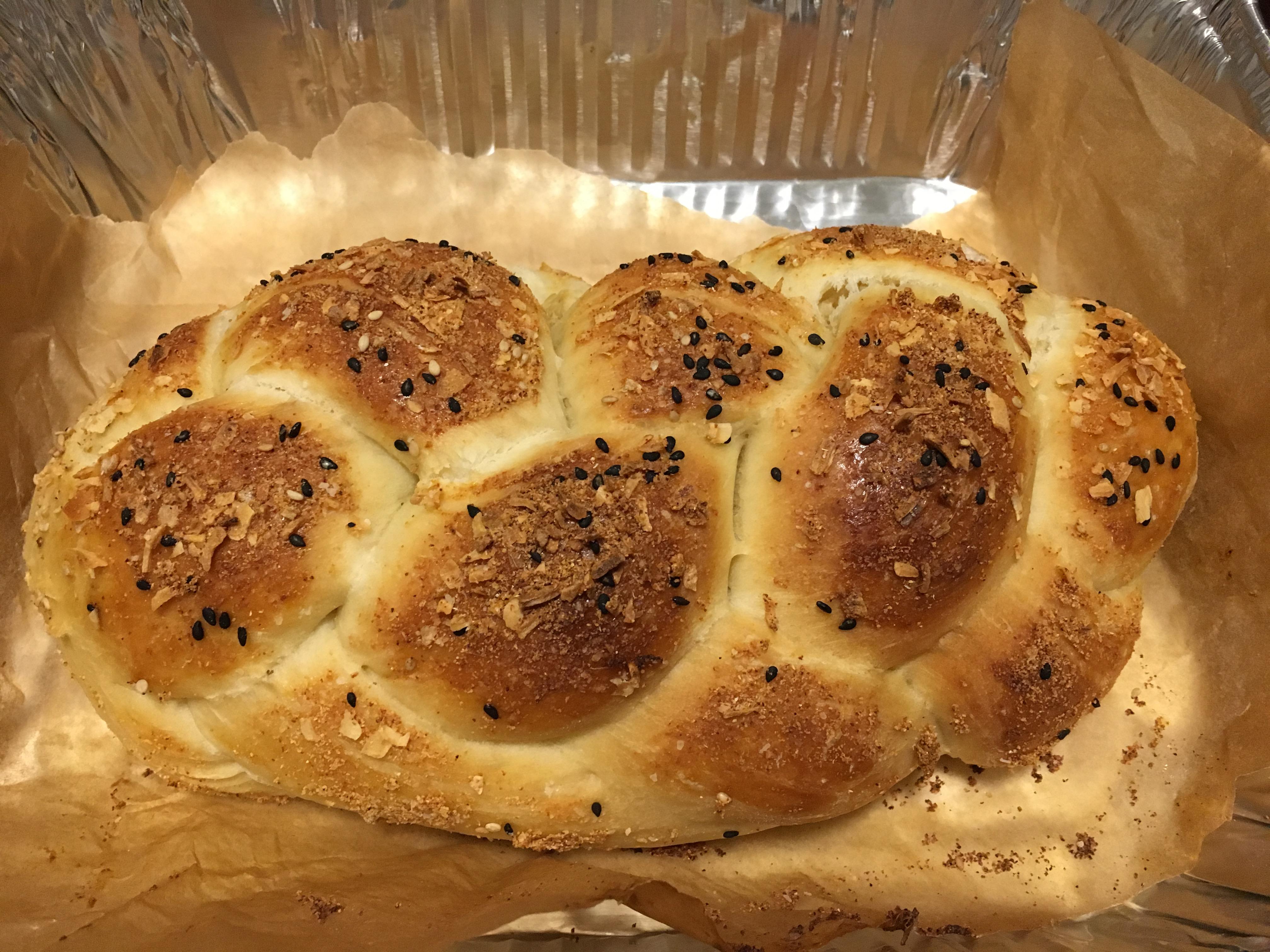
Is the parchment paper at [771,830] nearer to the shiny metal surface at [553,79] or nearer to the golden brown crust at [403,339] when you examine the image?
the shiny metal surface at [553,79]

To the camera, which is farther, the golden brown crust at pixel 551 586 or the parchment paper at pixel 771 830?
the parchment paper at pixel 771 830

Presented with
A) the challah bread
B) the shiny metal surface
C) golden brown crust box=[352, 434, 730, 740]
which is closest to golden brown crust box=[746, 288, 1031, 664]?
the challah bread

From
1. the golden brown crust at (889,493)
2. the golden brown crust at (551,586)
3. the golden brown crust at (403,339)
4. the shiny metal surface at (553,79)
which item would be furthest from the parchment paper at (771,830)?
the golden brown crust at (403,339)

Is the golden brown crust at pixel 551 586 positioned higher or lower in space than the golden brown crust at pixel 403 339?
lower

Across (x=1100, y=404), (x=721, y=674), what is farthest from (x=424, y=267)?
(x=1100, y=404)

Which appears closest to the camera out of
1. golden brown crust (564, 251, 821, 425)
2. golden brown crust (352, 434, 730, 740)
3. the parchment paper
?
golden brown crust (352, 434, 730, 740)

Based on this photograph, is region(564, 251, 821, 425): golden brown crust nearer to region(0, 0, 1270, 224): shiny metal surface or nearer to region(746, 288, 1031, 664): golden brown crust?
region(746, 288, 1031, 664): golden brown crust

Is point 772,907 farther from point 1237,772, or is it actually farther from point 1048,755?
point 1237,772
